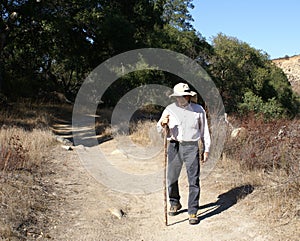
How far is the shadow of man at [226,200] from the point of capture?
4.78 metres

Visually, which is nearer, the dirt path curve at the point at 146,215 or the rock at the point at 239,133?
the dirt path curve at the point at 146,215

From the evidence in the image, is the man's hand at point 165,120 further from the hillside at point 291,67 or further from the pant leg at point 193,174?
the hillside at point 291,67

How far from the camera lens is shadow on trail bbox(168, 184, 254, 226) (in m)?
4.76

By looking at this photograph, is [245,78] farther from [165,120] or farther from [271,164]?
[165,120]

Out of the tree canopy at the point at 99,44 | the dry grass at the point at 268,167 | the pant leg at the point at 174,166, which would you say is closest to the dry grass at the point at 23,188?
the pant leg at the point at 174,166

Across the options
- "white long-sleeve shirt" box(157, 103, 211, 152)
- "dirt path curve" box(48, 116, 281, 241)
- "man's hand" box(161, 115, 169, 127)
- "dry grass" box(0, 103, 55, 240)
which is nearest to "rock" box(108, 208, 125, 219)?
"dirt path curve" box(48, 116, 281, 241)

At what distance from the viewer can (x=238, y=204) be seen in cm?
491

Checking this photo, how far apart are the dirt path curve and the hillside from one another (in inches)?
2199

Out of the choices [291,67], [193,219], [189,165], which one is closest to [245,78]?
[189,165]

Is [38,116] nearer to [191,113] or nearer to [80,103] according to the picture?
[80,103]

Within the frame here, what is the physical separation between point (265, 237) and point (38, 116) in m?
10.7

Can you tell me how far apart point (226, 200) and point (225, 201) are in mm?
36

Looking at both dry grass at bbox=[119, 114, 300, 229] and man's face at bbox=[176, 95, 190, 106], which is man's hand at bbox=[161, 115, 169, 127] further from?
dry grass at bbox=[119, 114, 300, 229]

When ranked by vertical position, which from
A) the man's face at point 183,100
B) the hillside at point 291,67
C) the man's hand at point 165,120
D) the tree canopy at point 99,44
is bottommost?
the man's hand at point 165,120
